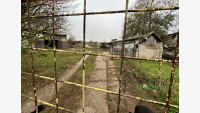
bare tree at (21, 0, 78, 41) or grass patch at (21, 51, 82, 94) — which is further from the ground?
bare tree at (21, 0, 78, 41)

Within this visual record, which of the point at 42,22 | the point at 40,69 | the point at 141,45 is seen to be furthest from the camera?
the point at 40,69

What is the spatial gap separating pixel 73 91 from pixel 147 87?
12.1ft

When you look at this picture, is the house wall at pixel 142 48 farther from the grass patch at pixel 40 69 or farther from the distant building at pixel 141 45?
the grass patch at pixel 40 69

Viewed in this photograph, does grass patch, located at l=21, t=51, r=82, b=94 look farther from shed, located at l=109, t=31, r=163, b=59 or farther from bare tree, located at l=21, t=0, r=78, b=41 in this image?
shed, located at l=109, t=31, r=163, b=59

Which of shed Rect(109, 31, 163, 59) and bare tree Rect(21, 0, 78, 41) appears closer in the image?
bare tree Rect(21, 0, 78, 41)

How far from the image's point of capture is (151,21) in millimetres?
13219

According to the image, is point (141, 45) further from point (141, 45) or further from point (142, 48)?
point (142, 48)

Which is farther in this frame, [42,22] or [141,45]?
[141,45]

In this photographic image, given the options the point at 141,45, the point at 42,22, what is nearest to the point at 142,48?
the point at 141,45

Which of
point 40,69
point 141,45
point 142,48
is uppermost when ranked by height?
point 141,45

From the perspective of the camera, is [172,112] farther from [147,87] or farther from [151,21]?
[151,21]

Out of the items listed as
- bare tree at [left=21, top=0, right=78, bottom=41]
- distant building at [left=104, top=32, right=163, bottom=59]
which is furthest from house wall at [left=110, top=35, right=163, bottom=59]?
bare tree at [left=21, top=0, right=78, bottom=41]

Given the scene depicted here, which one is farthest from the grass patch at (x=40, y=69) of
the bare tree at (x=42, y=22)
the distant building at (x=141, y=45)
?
the distant building at (x=141, y=45)
